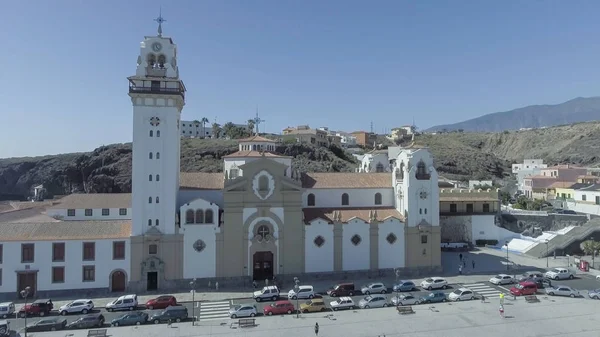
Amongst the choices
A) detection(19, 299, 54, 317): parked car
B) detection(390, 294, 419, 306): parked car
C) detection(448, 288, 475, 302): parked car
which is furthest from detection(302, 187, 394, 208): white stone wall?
detection(19, 299, 54, 317): parked car

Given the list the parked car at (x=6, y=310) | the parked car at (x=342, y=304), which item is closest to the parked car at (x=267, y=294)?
the parked car at (x=342, y=304)

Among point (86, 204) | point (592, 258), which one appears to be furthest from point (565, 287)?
point (86, 204)

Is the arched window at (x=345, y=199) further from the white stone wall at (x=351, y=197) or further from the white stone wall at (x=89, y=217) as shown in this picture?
the white stone wall at (x=89, y=217)

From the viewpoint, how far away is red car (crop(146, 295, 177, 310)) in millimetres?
33281

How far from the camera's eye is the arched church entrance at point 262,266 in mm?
40469

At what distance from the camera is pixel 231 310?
31766 mm

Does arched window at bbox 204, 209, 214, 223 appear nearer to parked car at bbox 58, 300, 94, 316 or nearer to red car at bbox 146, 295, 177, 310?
red car at bbox 146, 295, 177, 310

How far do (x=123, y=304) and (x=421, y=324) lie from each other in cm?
2344

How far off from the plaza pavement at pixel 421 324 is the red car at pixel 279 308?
0.64 m

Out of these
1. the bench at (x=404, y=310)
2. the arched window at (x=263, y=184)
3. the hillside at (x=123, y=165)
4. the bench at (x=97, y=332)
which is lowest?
the bench at (x=404, y=310)

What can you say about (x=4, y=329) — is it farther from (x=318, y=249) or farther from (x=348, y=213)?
(x=348, y=213)

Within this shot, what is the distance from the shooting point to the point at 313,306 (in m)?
32.7

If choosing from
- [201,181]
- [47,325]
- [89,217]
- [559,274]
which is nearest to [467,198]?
[559,274]

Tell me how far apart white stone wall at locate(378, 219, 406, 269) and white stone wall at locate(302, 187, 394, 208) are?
14.7 feet
